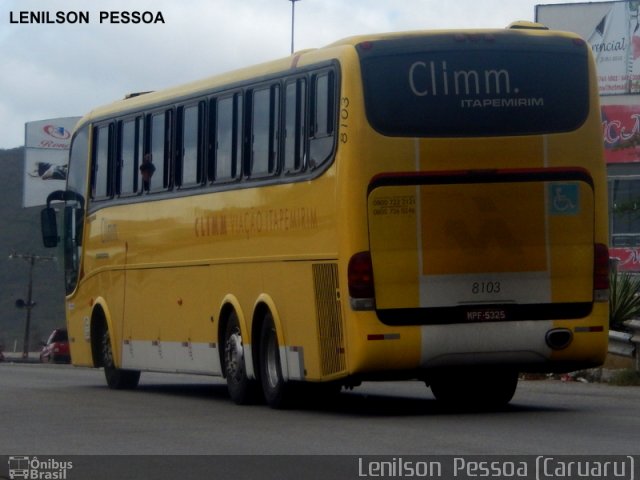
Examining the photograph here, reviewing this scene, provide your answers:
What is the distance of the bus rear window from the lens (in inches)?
594

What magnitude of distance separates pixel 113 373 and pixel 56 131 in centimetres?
6222

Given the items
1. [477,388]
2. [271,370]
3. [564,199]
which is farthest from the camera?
[477,388]

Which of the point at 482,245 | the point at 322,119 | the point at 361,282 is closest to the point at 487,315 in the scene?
the point at 482,245

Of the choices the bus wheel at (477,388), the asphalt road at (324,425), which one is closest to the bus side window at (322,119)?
the asphalt road at (324,425)

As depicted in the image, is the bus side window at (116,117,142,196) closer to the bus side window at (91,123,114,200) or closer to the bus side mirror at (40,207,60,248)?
the bus side window at (91,123,114,200)

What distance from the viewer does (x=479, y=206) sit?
15.2 meters

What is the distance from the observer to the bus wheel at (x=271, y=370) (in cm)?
1670

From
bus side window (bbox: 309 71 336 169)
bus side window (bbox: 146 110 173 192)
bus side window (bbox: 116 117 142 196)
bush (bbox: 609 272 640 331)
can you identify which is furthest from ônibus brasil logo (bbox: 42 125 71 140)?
bus side window (bbox: 309 71 336 169)

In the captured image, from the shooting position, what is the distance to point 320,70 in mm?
15719
